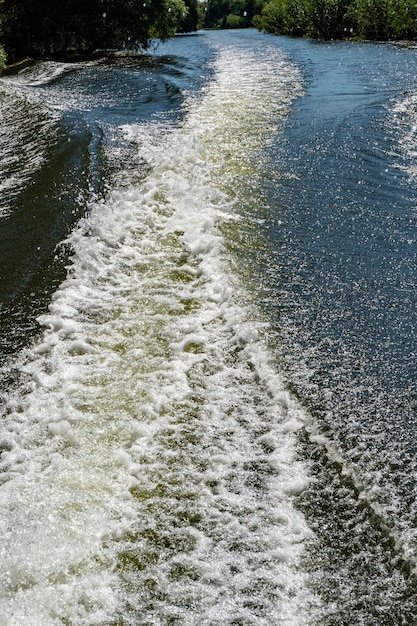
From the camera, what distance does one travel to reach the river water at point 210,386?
8.36 ft

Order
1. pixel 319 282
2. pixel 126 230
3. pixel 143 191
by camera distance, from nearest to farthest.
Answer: pixel 319 282
pixel 126 230
pixel 143 191

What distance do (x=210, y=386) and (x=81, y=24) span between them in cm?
2335

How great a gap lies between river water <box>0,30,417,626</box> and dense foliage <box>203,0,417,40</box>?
47.9 feet

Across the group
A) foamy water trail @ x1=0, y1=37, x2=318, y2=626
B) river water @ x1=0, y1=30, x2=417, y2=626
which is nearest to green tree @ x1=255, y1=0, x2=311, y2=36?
river water @ x1=0, y1=30, x2=417, y2=626

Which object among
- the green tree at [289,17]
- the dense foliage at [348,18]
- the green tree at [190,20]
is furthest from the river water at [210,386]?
the green tree at [190,20]

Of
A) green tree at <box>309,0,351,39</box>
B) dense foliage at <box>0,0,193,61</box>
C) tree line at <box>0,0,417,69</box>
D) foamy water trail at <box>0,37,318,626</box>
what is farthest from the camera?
green tree at <box>309,0,351,39</box>

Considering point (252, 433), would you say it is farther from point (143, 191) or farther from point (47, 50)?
point (47, 50)

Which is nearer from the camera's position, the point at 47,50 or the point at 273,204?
the point at 273,204

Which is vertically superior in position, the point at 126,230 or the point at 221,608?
the point at 126,230

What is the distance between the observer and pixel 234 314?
178 inches

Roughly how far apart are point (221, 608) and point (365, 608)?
0.62 m

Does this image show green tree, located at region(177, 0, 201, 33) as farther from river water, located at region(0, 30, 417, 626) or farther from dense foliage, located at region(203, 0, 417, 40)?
river water, located at region(0, 30, 417, 626)

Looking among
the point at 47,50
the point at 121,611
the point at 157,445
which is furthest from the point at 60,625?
the point at 47,50

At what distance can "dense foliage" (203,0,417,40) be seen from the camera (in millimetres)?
20062
